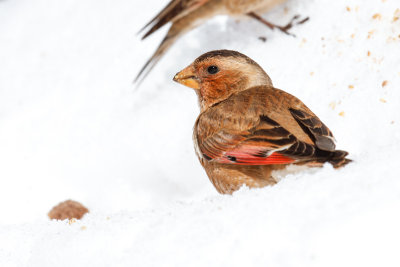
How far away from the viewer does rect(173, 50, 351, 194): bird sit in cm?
276

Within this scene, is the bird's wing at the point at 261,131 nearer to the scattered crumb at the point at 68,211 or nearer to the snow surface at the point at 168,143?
the snow surface at the point at 168,143

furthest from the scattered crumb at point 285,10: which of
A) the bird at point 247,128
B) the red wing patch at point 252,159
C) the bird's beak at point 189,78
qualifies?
the red wing patch at point 252,159

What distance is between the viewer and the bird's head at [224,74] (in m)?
3.37

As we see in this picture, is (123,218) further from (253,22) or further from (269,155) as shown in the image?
(253,22)

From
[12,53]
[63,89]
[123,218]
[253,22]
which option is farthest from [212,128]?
[12,53]

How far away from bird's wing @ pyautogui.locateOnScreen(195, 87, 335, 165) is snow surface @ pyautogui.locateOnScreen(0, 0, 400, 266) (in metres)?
0.13

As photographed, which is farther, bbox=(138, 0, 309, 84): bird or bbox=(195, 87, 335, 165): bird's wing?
bbox=(138, 0, 309, 84): bird

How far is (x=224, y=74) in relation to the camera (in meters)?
3.38

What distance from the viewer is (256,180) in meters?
2.90

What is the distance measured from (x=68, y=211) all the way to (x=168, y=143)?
1035 millimetres

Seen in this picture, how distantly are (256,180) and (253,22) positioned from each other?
262 centimetres

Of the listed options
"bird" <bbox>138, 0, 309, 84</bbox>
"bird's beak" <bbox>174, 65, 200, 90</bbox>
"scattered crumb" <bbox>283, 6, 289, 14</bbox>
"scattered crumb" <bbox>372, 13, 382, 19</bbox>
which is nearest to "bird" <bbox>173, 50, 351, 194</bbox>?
"bird's beak" <bbox>174, 65, 200, 90</bbox>

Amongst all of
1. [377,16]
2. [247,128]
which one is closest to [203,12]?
[377,16]

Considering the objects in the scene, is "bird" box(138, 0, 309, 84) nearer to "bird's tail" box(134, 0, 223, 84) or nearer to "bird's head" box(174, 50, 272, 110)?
"bird's tail" box(134, 0, 223, 84)
